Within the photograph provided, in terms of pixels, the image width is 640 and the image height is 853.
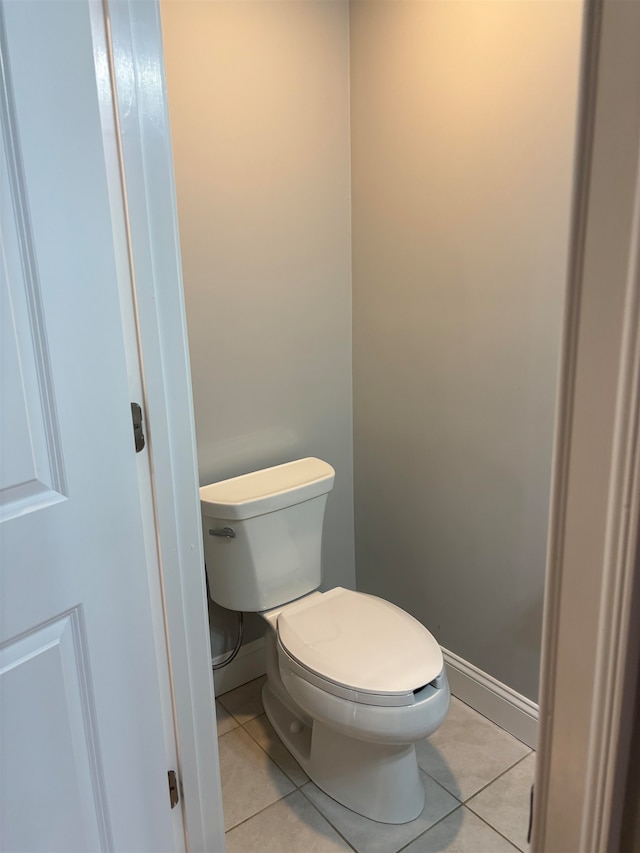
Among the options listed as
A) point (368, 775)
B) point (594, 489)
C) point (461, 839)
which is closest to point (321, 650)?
point (368, 775)

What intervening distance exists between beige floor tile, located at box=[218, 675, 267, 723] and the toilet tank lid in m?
0.70

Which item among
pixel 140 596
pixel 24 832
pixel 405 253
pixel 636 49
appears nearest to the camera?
pixel 636 49

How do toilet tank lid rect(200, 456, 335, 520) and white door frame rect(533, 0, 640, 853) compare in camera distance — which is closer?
white door frame rect(533, 0, 640, 853)

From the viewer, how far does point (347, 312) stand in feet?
6.71

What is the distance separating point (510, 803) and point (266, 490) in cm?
103

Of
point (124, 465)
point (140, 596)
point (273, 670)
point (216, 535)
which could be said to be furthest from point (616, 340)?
point (273, 670)

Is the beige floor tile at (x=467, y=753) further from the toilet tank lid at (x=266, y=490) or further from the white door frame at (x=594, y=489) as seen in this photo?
the white door frame at (x=594, y=489)

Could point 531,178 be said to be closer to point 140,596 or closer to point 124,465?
point 124,465

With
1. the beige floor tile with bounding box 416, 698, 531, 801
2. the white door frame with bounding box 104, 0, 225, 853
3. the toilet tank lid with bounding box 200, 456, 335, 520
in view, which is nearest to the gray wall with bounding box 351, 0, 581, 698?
the beige floor tile with bounding box 416, 698, 531, 801

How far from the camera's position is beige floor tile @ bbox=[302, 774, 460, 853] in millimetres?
1472

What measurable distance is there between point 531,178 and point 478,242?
21cm

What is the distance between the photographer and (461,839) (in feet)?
4.83

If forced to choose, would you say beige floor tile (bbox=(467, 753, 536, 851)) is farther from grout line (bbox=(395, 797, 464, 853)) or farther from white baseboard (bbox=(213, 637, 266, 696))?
white baseboard (bbox=(213, 637, 266, 696))

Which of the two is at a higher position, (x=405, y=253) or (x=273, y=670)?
(x=405, y=253)
